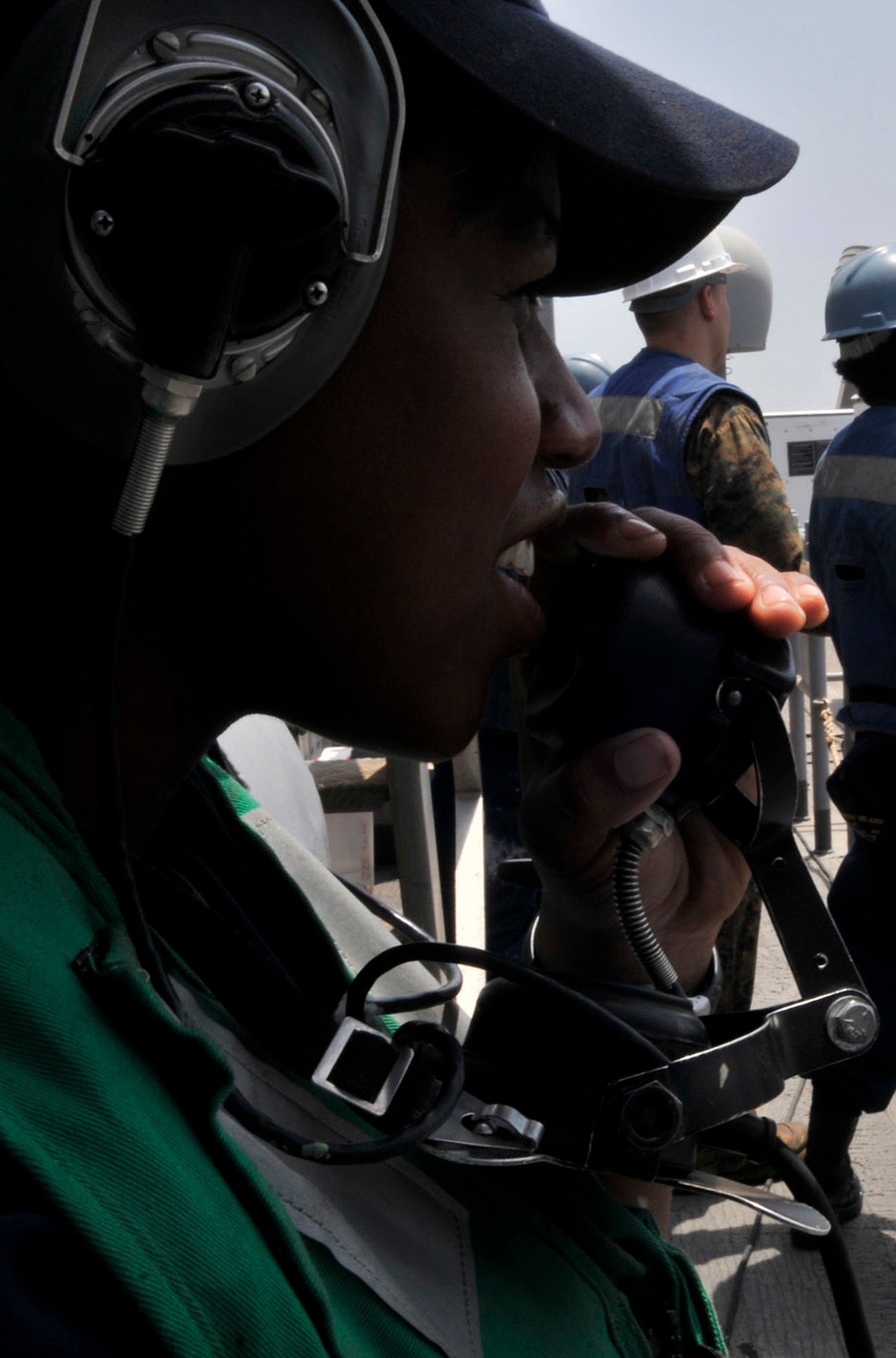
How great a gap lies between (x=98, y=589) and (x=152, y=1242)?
48 centimetres

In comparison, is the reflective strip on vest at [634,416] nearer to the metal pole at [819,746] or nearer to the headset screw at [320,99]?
the metal pole at [819,746]

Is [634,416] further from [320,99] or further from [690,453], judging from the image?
[320,99]

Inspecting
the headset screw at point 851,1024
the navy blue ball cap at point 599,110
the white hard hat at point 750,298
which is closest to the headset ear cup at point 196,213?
the navy blue ball cap at point 599,110

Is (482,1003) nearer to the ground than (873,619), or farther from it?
farther from it

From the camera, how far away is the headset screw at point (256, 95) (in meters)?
0.79

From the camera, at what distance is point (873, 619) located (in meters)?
3.39

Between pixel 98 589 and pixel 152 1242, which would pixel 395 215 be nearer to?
pixel 98 589

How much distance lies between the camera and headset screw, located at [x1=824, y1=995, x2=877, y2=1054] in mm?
1213

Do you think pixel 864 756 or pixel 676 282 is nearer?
pixel 864 756

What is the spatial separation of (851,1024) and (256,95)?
0.90 metres

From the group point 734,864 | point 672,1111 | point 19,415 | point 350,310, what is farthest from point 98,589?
point 734,864

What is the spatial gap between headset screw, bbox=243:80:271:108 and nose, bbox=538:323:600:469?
0.35 meters

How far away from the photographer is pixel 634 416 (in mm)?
3600

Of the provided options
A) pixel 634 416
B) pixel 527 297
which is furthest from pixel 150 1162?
pixel 634 416
